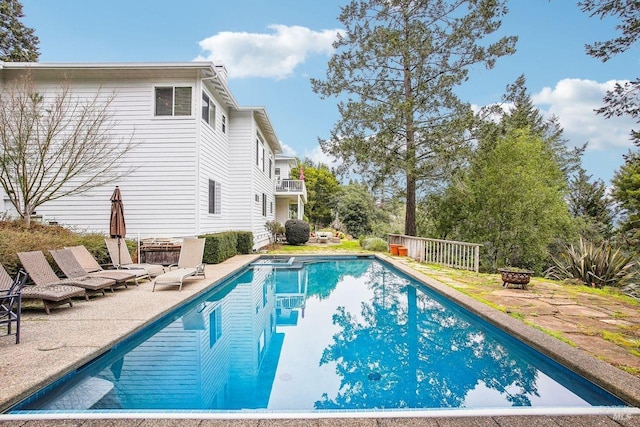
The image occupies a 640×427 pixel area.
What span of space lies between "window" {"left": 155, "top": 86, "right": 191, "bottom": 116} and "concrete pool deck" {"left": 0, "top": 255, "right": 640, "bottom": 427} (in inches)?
264

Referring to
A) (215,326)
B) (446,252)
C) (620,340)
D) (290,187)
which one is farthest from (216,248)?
(290,187)

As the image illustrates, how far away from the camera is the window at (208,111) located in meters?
11.4

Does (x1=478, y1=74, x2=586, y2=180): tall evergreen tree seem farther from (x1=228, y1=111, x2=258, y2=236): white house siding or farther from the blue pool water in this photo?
the blue pool water

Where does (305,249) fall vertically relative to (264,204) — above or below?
Result: below

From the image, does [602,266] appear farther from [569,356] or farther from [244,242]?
[244,242]

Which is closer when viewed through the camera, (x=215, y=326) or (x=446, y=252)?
(x=215, y=326)

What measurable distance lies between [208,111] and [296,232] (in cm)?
881

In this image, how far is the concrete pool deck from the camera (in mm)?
2521

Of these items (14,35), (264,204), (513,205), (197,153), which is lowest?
(513,205)

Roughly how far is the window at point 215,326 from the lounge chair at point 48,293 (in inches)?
82.5

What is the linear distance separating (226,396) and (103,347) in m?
1.55

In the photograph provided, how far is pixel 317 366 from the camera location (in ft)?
13.7

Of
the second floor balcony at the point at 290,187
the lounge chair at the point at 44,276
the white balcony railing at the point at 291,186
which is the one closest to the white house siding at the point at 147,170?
the lounge chair at the point at 44,276

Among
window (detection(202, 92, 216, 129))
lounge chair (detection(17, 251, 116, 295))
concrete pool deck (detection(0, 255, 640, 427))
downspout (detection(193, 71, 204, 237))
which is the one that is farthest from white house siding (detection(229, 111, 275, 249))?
concrete pool deck (detection(0, 255, 640, 427))
